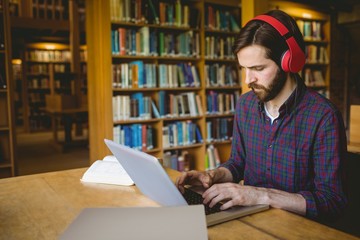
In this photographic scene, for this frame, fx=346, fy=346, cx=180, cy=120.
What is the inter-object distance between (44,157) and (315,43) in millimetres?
5048

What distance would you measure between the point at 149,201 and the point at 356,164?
855mm

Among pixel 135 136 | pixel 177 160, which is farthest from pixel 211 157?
pixel 135 136

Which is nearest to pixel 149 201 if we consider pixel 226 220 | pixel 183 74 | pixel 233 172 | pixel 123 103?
pixel 226 220

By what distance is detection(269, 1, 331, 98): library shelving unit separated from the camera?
18.7 feet

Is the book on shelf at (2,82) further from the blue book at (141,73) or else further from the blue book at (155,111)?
the blue book at (155,111)

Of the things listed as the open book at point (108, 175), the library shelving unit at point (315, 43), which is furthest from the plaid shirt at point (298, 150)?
the library shelving unit at point (315, 43)

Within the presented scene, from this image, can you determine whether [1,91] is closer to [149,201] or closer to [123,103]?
[123,103]

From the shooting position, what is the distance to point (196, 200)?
1.18 metres

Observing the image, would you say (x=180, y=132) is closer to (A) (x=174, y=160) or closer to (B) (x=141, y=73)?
(A) (x=174, y=160)

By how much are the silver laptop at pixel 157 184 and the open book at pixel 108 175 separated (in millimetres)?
250

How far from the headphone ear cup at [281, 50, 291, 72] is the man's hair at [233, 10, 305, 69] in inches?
0.6

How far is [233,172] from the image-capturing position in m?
1.56

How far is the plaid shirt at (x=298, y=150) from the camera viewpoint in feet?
3.97

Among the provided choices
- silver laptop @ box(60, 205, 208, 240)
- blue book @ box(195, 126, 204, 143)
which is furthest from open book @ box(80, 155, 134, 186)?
blue book @ box(195, 126, 204, 143)
